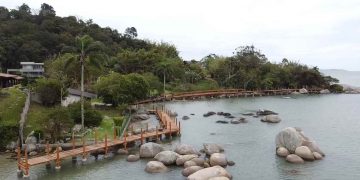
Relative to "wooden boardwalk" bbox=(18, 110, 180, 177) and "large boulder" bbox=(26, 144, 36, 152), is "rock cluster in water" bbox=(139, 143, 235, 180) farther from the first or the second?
"large boulder" bbox=(26, 144, 36, 152)

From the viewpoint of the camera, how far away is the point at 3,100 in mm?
56594

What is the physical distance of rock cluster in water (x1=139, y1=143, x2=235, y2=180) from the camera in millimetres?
30870

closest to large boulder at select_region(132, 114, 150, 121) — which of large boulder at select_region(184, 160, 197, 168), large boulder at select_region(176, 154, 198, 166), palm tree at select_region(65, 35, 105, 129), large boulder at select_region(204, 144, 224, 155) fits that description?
palm tree at select_region(65, 35, 105, 129)

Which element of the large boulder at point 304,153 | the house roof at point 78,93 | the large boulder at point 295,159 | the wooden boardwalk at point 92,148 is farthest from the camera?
the house roof at point 78,93

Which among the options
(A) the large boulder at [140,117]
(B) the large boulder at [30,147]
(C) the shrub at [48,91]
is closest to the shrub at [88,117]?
(C) the shrub at [48,91]

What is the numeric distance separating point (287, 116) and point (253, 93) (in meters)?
39.1

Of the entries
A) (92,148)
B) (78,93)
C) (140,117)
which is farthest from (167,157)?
(78,93)

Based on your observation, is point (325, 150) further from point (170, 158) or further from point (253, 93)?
point (253, 93)

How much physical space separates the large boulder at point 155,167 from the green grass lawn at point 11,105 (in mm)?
14845

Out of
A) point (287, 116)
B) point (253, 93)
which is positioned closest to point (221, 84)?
point (253, 93)

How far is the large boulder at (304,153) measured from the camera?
1478 inches

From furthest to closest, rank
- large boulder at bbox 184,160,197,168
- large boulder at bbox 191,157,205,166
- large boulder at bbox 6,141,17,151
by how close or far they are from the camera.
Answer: large boulder at bbox 6,141,17,151, large boulder at bbox 191,157,205,166, large boulder at bbox 184,160,197,168

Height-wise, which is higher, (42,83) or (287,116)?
(42,83)

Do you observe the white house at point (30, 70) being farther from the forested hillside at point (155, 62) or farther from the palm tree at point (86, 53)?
the palm tree at point (86, 53)
